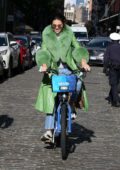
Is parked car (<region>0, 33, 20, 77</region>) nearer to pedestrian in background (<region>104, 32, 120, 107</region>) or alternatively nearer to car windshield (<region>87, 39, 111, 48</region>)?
pedestrian in background (<region>104, 32, 120, 107</region>)

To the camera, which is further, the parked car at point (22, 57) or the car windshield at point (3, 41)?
the parked car at point (22, 57)

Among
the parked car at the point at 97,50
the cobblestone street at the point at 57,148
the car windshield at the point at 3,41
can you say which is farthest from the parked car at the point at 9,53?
the parked car at the point at 97,50

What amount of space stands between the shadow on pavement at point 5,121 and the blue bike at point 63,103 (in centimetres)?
250

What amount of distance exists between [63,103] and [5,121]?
140 inches

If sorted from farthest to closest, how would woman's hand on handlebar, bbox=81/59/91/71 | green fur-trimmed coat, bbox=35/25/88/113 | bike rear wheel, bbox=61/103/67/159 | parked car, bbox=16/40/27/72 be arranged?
parked car, bbox=16/40/27/72 < green fur-trimmed coat, bbox=35/25/88/113 < woman's hand on handlebar, bbox=81/59/91/71 < bike rear wheel, bbox=61/103/67/159

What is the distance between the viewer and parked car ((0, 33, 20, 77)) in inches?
875

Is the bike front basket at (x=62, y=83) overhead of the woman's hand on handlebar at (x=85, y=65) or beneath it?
beneath

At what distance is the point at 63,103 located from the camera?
8.23 metres

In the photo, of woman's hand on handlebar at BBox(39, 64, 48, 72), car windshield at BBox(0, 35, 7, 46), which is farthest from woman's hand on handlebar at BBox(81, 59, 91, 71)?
car windshield at BBox(0, 35, 7, 46)

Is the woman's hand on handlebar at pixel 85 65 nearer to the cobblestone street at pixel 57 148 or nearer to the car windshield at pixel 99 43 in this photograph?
the cobblestone street at pixel 57 148

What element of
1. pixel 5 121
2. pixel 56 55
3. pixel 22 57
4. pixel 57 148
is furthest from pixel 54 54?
pixel 22 57

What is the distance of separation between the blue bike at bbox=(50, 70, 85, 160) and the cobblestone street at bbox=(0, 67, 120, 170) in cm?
33

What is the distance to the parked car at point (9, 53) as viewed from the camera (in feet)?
72.9

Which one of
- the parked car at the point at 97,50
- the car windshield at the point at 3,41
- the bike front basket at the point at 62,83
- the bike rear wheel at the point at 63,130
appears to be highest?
the bike front basket at the point at 62,83
